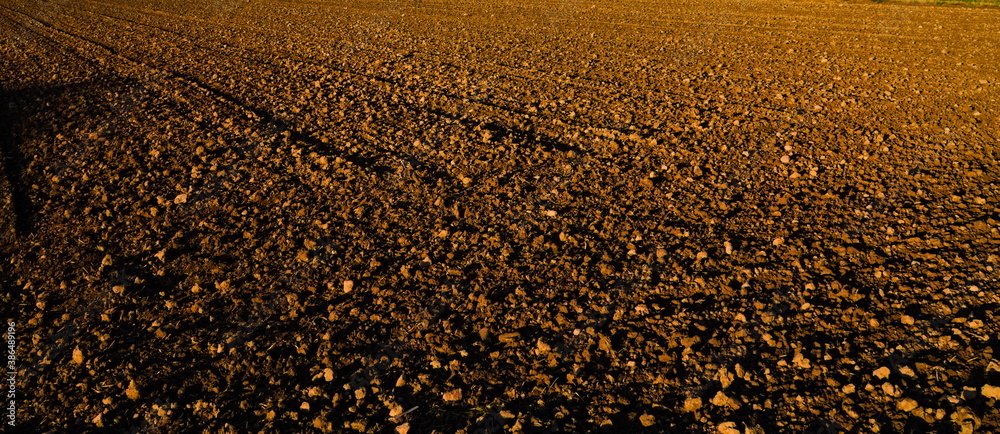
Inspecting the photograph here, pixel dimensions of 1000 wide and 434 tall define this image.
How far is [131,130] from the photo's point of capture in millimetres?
7270

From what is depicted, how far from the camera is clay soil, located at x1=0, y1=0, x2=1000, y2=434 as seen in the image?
10.9 ft

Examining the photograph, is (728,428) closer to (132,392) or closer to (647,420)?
(647,420)

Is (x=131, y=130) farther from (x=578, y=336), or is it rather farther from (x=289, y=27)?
(x=289, y=27)

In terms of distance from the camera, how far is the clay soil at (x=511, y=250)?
3.31m

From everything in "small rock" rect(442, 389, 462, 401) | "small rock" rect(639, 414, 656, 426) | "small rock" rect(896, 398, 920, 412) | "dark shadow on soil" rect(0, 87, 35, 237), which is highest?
"small rock" rect(896, 398, 920, 412)

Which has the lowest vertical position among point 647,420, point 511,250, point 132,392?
point 132,392

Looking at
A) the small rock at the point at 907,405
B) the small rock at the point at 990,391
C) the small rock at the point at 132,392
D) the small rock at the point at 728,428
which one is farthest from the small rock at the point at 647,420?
the small rock at the point at 132,392

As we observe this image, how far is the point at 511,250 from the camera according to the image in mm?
4586

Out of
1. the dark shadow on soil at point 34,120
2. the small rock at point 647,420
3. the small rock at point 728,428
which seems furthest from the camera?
the dark shadow on soil at point 34,120

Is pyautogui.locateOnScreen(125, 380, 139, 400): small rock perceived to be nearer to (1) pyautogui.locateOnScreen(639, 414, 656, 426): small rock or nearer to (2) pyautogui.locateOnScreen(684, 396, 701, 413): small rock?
(1) pyautogui.locateOnScreen(639, 414, 656, 426): small rock

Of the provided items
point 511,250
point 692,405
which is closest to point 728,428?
point 692,405

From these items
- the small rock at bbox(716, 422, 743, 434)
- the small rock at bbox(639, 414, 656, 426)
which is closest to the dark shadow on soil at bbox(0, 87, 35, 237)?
the small rock at bbox(639, 414, 656, 426)

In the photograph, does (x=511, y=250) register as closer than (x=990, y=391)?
No

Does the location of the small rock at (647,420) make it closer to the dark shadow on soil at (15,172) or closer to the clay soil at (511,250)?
the clay soil at (511,250)
